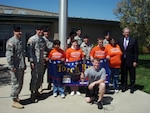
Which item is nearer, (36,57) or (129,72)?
(36,57)

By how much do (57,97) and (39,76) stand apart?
87 cm

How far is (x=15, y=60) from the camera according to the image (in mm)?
6355

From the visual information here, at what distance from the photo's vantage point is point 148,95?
7969mm

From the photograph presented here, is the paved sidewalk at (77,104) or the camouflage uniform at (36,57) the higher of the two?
the camouflage uniform at (36,57)

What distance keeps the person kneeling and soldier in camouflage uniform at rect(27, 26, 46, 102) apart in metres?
1.30

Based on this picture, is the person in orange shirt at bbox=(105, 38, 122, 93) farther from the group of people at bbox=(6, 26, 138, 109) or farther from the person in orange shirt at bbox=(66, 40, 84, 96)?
the person in orange shirt at bbox=(66, 40, 84, 96)

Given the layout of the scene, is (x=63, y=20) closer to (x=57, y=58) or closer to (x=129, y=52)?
(x=57, y=58)

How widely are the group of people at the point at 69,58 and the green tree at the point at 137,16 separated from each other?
8.40 metres

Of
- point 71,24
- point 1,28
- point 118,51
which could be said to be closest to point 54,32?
point 71,24

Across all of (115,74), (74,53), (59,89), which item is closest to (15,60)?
(59,89)

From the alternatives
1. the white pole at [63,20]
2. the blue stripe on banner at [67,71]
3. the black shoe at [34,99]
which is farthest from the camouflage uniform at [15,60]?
the white pole at [63,20]

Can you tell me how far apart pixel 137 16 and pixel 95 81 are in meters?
11.6

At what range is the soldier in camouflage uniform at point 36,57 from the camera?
22.6 ft

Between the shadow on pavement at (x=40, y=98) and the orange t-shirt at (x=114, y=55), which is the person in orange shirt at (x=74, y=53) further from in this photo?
the orange t-shirt at (x=114, y=55)
